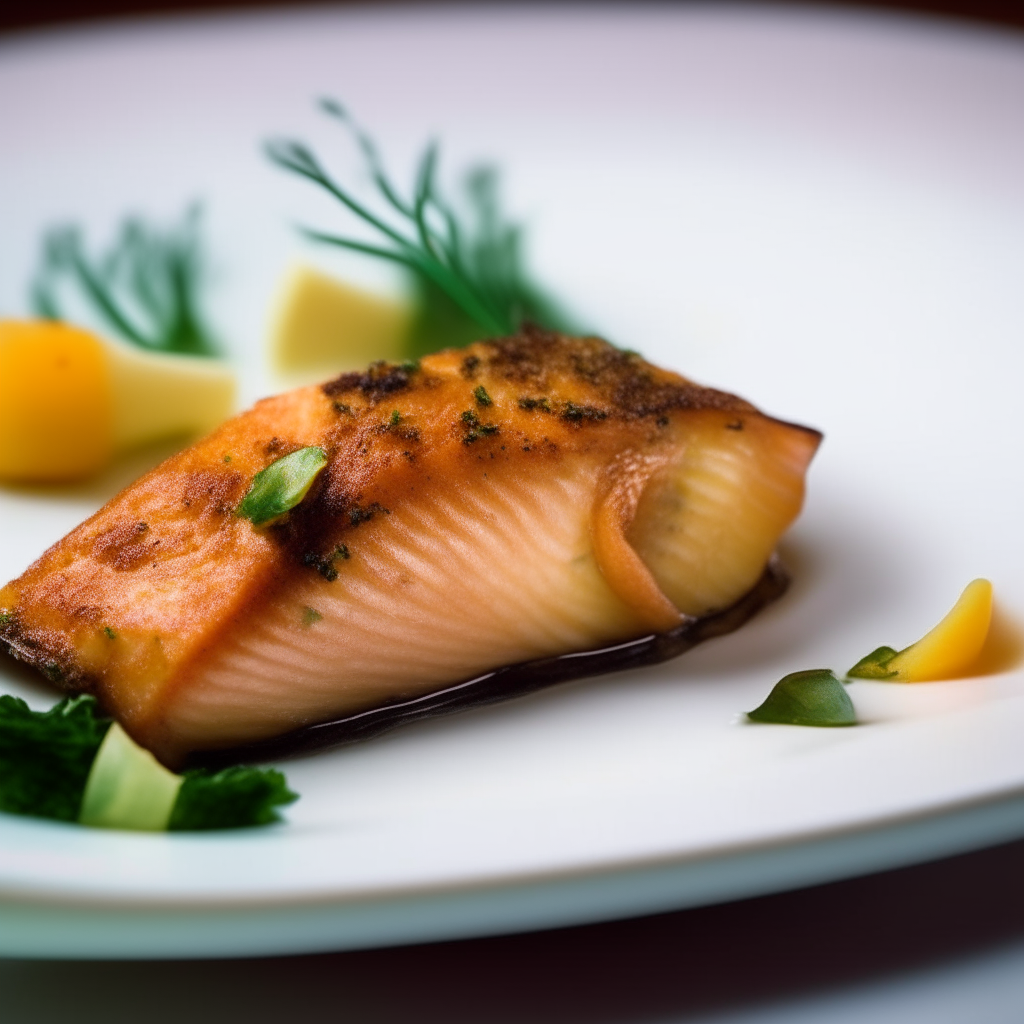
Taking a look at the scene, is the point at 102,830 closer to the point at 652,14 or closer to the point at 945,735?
the point at 945,735

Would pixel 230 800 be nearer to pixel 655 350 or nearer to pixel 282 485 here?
pixel 282 485

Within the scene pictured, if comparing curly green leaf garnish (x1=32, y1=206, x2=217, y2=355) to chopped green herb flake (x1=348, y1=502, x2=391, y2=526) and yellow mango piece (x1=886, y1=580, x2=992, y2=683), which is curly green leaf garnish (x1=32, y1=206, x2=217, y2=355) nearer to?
chopped green herb flake (x1=348, y1=502, x2=391, y2=526)

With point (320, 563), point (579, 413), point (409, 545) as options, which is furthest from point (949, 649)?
point (320, 563)

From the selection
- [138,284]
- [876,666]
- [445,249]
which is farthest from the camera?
[138,284]

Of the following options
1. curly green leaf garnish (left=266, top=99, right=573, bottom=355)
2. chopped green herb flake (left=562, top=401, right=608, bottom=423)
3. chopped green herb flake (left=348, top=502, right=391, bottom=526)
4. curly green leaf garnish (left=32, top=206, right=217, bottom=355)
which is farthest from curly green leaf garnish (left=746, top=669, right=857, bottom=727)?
curly green leaf garnish (left=32, top=206, right=217, bottom=355)

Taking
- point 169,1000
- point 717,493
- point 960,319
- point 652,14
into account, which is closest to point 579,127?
point 652,14

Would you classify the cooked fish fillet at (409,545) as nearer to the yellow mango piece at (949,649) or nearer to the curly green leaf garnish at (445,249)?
the yellow mango piece at (949,649)
